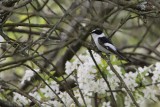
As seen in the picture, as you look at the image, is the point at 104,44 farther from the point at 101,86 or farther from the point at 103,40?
the point at 101,86

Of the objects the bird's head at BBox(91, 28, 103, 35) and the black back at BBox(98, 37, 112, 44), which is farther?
the bird's head at BBox(91, 28, 103, 35)

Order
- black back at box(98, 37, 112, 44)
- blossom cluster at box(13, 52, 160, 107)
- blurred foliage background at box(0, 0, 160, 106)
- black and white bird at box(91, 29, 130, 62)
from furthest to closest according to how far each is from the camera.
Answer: black back at box(98, 37, 112, 44), black and white bird at box(91, 29, 130, 62), blossom cluster at box(13, 52, 160, 107), blurred foliage background at box(0, 0, 160, 106)

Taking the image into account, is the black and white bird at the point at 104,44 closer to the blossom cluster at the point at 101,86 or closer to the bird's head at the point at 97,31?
the bird's head at the point at 97,31

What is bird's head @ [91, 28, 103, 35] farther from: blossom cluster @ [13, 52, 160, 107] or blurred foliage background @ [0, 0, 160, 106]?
blossom cluster @ [13, 52, 160, 107]

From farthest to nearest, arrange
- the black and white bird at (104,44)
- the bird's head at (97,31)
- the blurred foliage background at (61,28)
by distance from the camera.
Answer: the bird's head at (97,31) → the black and white bird at (104,44) → the blurred foliage background at (61,28)

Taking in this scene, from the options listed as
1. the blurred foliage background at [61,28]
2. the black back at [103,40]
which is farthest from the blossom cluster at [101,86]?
the black back at [103,40]

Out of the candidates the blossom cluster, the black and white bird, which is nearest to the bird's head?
the black and white bird

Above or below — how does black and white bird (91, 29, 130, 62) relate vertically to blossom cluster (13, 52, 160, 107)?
above

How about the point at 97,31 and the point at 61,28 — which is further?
the point at 97,31

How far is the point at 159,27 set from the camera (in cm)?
647

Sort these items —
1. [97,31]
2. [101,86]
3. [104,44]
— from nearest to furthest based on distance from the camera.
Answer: [101,86] → [104,44] → [97,31]

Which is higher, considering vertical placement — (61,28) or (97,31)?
(97,31)

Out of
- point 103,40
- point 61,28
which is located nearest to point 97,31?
point 103,40

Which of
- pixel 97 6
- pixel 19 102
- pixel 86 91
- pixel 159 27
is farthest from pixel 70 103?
pixel 159 27
